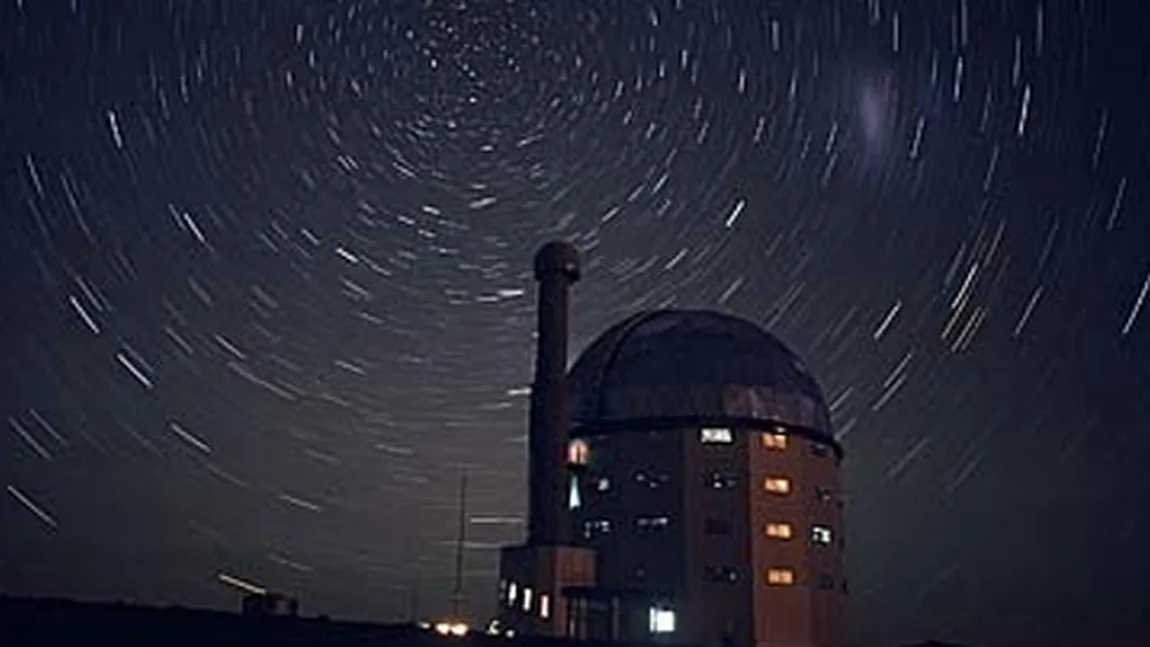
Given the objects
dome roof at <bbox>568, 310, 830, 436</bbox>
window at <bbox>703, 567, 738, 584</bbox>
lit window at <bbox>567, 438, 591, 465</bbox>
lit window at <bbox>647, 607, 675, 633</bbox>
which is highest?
dome roof at <bbox>568, 310, 830, 436</bbox>

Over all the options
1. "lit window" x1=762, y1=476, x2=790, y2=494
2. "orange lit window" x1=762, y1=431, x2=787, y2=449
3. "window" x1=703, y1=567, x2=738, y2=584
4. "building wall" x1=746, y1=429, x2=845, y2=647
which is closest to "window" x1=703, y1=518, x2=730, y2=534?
"building wall" x1=746, y1=429, x2=845, y2=647

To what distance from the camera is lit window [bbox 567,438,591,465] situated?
275 ft

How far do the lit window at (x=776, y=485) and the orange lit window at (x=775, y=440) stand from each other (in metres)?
2.06

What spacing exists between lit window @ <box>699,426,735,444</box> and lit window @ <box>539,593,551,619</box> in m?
15.4

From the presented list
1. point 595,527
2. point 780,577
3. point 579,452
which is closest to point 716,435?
point 579,452

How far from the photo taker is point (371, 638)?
117 feet

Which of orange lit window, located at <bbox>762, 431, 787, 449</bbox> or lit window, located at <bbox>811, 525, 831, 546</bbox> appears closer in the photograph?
orange lit window, located at <bbox>762, 431, 787, 449</bbox>

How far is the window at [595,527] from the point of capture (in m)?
82.0

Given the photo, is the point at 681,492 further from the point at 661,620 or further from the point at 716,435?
the point at 661,620

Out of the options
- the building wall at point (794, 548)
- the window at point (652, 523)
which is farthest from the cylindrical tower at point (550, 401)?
the building wall at point (794, 548)

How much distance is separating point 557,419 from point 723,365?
12352mm

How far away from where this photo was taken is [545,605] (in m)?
73.8

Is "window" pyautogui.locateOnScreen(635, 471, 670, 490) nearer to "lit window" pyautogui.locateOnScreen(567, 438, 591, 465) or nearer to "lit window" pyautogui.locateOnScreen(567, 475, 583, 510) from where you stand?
"lit window" pyautogui.locateOnScreen(567, 438, 591, 465)

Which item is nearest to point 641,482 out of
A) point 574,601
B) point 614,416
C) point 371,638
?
point 614,416
